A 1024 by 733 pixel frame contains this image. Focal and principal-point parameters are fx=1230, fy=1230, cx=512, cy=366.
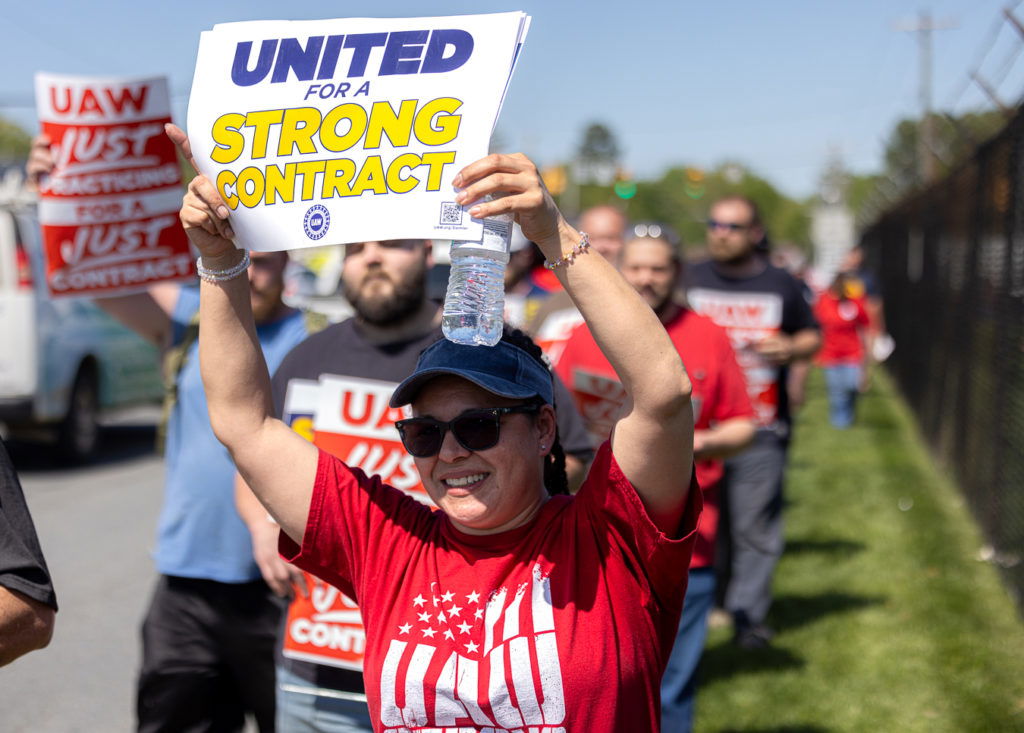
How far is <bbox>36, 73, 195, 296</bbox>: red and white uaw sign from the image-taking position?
4.59m

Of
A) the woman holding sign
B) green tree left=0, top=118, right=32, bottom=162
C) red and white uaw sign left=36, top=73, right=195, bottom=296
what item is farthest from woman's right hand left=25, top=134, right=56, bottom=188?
green tree left=0, top=118, right=32, bottom=162

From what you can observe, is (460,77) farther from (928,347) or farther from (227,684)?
(928,347)

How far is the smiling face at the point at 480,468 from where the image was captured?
2.45 meters

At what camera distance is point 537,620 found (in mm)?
2354

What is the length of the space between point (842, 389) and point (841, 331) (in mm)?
916

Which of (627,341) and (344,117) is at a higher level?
(344,117)

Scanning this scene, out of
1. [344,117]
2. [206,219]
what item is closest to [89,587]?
[206,219]

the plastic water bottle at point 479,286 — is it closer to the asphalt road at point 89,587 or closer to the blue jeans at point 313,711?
the blue jeans at point 313,711

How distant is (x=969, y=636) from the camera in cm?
643

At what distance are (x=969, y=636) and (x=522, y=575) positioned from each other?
15.6 ft

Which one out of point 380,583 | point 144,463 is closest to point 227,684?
point 380,583

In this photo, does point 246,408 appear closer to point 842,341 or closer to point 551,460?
point 551,460

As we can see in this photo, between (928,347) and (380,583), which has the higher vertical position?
(928,347)

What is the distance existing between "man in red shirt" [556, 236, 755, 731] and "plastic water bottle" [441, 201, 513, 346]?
2.07 metres
